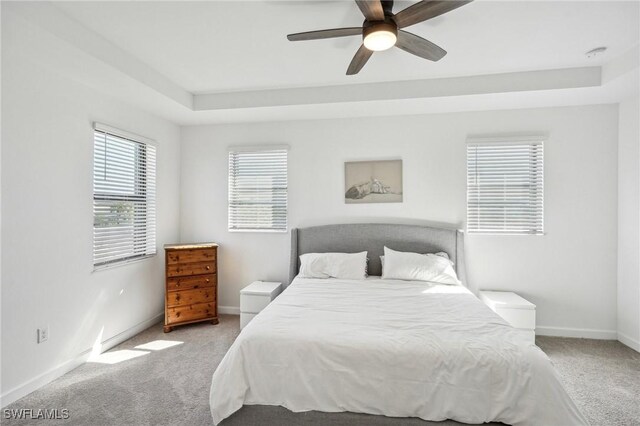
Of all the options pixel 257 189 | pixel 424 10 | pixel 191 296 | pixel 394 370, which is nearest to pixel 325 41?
pixel 424 10

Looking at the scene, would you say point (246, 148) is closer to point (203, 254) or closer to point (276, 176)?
point (276, 176)

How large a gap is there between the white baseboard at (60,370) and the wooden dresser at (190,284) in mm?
359

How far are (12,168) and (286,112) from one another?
8.22 feet

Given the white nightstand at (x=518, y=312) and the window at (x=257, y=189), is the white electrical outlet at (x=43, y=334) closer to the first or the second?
the window at (x=257, y=189)

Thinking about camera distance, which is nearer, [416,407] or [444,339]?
[416,407]

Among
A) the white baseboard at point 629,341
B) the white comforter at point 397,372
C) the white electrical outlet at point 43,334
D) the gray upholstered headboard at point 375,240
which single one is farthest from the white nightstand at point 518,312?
the white electrical outlet at point 43,334

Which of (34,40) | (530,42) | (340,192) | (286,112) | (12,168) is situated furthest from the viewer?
(340,192)

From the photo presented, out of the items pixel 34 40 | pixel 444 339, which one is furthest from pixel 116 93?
pixel 444 339

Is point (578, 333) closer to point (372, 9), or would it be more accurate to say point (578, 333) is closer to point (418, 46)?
point (418, 46)

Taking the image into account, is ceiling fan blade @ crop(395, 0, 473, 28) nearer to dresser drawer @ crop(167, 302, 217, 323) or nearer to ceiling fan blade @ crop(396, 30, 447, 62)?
ceiling fan blade @ crop(396, 30, 447, 62)

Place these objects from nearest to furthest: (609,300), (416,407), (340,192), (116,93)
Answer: (416,407) → (116,93) → (609,300) → (340,192)

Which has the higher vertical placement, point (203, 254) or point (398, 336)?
point (203, 254)

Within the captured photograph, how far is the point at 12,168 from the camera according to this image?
225 centimetres

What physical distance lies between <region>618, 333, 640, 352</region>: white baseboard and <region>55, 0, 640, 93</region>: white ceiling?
9.08 feet
